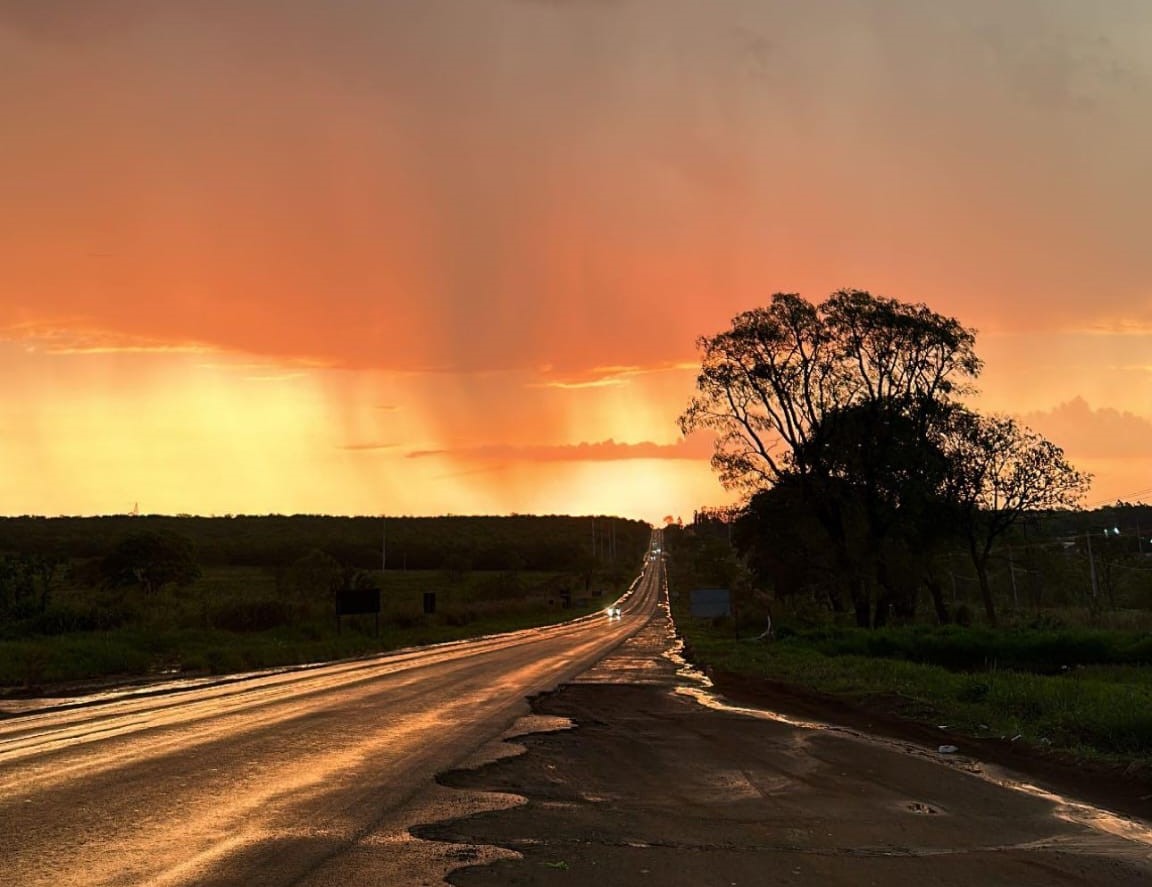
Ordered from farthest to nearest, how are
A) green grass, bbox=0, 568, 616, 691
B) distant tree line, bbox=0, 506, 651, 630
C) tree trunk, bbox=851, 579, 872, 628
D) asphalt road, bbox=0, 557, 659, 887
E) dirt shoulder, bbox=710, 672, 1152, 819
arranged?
tree trunk, bbox=851, 579, 872, 628 < distant tree line, bbox=0, 506, 651, 630 < green grass, bbox=0, 568, 616, 691 < dirt shoulder, bbox=710, 672, 1152, 819 < asphalt road, bbox=0, 557, 659, 887

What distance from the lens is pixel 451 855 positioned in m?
7.37

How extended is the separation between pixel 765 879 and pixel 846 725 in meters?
10.3

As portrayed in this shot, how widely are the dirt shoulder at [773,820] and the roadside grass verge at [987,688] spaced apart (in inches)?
80.5

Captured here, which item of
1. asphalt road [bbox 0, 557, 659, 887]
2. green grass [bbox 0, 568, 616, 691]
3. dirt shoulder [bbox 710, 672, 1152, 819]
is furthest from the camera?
green grass [bbox 0, 568, 616, 691]

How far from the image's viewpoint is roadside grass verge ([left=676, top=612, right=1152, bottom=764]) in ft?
44.7

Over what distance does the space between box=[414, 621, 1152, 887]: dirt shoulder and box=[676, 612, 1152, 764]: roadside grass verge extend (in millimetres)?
2044

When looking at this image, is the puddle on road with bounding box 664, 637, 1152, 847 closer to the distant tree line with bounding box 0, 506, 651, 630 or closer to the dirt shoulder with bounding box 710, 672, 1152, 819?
the dirt shoulder with bounding box 710, 672, 1152, 819

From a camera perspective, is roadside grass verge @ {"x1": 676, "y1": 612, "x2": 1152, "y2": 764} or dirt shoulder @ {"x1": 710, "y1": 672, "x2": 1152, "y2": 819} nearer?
dirt shoulder @ {"x1": 710, "y1": 672, "x2": 1152, "y2": 819}

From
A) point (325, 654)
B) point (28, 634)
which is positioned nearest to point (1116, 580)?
point (325, 654)

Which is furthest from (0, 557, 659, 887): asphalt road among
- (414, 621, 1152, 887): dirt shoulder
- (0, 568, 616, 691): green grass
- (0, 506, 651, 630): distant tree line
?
(0, 506, 651, 630): distant tree line

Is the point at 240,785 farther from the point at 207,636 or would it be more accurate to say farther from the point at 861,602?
the point at 861,602

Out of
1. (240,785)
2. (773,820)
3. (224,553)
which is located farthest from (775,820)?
(224,553)

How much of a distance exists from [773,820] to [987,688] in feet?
35.9

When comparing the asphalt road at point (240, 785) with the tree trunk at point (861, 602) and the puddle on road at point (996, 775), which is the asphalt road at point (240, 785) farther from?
the tree trunk at point (861, 602)
